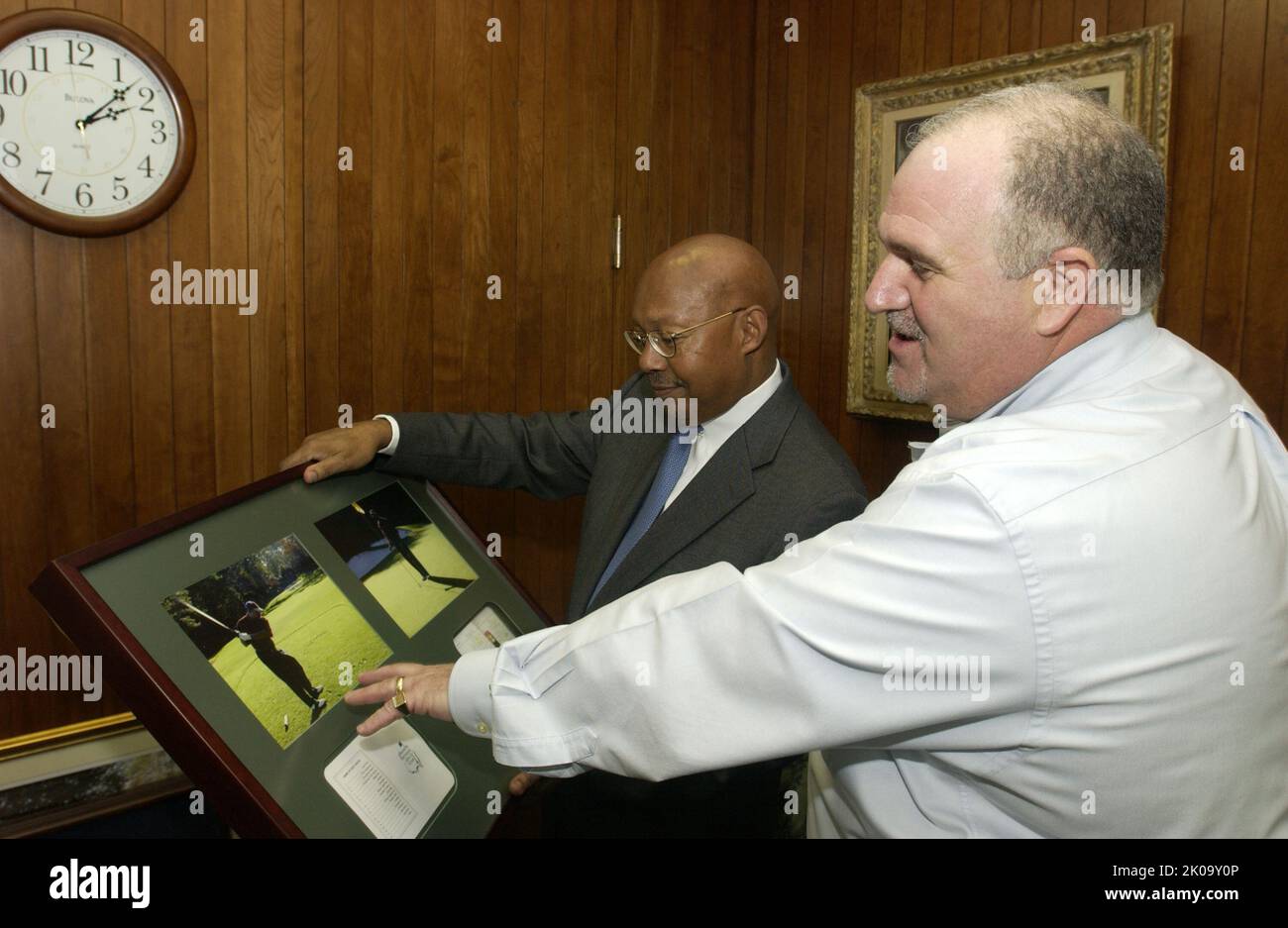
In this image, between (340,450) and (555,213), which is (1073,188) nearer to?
(340,450)

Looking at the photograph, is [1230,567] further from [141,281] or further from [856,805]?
[141,281]

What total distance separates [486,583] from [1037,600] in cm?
143

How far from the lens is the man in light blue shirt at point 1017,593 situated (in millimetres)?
958

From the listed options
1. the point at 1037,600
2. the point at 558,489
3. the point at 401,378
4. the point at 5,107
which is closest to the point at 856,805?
the point at 1037,600

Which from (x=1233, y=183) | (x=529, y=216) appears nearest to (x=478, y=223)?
(x=529, y=216)

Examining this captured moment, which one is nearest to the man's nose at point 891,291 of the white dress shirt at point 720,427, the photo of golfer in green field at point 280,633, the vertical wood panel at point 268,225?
the white dress shirt at point 720,427

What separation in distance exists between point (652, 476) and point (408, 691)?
1005mm

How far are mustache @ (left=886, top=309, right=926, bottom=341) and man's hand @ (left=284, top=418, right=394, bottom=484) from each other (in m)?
1.20

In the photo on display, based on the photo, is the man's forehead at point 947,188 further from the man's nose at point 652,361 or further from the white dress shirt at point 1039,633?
the man's nose at point 652,361

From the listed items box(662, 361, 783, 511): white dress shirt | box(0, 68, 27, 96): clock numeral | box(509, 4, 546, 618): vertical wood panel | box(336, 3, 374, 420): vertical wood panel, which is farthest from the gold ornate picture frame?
box(0, 68, 27, 96): clock numeral

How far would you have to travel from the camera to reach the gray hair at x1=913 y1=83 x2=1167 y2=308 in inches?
43.0

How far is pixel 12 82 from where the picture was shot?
2.02 m

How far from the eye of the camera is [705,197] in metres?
3.53

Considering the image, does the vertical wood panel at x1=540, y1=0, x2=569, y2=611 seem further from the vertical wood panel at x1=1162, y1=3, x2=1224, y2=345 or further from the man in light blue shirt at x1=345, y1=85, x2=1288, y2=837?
the man in light blue shirt at x1=345, y1=85, x2=1288, y2=837
